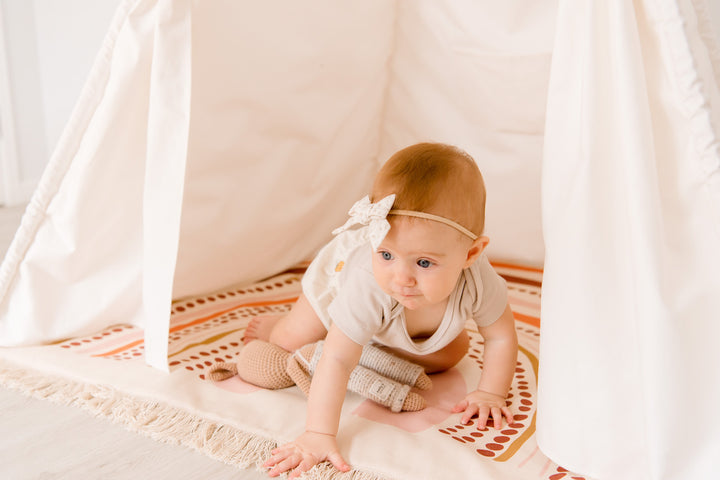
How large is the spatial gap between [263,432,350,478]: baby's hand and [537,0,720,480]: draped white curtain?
32 cm

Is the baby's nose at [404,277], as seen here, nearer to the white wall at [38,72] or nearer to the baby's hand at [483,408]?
the baby's hand at [483,408]

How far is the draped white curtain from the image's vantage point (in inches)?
36.3

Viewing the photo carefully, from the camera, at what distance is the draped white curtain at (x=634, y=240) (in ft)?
3.02

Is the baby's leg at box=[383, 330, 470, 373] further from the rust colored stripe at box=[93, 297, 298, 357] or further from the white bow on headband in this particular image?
the rust colored stripe at box=[93, 297, 298, 357]

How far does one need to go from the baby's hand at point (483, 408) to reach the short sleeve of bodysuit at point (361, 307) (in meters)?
0.20

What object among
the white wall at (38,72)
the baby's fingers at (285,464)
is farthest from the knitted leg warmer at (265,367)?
the white wall at (38,72)

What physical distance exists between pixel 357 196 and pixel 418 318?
35.1 inches

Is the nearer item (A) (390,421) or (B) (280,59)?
(A) (390,421)

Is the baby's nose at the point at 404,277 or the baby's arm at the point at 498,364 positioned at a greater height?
the baby's nose at the point at 404,277

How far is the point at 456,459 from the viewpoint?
108 cm

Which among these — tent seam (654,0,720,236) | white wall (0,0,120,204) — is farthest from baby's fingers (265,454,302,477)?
white wall (0,0,120,204)

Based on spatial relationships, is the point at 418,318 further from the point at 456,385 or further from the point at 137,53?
the point at 137,53

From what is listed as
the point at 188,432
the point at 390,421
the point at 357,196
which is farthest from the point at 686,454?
the point at 357,196

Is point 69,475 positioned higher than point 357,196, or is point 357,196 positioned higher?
point 357,196
